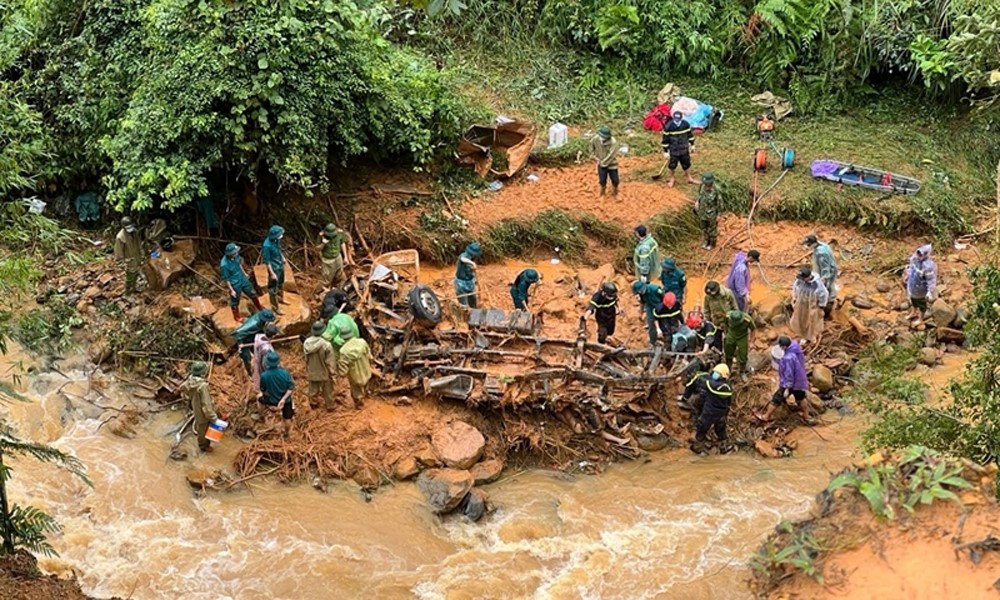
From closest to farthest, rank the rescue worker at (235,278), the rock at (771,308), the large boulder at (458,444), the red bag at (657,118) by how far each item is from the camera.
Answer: the large boulder at (458,444)
the rescue worker at (235,278)
the rock at (771,308)
the red bag at (657,118)

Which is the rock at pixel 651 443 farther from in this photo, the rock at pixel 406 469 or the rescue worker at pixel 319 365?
the rescue worker at pixel 319 365

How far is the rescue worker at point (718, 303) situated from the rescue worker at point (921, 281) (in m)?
2.51

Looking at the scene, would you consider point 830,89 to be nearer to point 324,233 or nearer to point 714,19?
point 714,19

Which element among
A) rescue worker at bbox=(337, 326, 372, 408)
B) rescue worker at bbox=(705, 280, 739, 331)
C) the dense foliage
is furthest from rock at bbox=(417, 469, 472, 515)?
the dense foliage

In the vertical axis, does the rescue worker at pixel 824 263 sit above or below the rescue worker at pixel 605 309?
above

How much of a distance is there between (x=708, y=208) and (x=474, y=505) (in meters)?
5.89

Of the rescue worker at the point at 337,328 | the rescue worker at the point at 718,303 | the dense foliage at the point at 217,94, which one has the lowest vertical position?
the rescue worker at the point at 337,328

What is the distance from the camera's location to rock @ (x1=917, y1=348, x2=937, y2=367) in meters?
12.4

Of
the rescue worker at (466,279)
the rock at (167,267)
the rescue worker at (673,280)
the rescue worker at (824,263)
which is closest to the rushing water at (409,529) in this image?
the rescue worker at (824,263)

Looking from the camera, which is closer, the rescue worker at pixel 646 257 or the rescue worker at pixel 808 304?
the rescue worker at pixel 808 304

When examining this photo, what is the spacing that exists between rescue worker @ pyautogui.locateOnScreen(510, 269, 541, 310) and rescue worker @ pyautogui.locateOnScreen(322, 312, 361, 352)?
2205mm

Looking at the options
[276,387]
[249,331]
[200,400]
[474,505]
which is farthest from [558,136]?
[200,400]

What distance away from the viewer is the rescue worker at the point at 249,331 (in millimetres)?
11586

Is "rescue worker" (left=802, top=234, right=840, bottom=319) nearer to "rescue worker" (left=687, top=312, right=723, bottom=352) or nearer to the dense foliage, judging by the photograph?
"rescue worker" (left=687, top=312, right=723, bottom=352)
